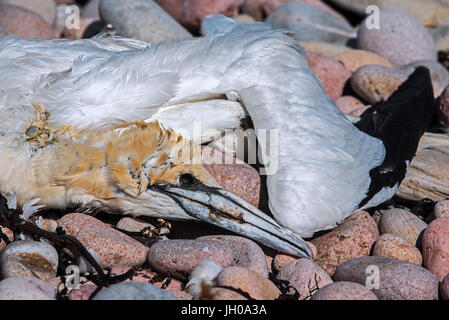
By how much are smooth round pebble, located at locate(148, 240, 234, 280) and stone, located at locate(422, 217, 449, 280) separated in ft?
3.91

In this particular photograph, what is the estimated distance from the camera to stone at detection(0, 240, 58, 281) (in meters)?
3.02

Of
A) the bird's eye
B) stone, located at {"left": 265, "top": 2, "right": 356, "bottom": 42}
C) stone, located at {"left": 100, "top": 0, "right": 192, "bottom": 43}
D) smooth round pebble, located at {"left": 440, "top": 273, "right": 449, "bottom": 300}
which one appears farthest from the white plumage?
stone, located at {"left": 265, "top": 2, "right": 356, "bottom": 42}

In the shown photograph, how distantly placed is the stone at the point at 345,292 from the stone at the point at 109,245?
1.02 metres

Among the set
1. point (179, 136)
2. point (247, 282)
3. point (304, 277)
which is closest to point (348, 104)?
point (179, 136)

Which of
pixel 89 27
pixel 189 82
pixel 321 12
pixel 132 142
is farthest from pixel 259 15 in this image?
pixel 132 142

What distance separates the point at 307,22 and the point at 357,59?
48.8 inches

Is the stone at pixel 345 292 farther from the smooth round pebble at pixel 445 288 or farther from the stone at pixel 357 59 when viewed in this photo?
the stone at pixel 357 59

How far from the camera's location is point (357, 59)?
5.98 m

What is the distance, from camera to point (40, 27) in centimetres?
615

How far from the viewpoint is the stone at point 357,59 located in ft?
19.5

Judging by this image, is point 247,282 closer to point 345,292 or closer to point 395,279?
point 345,292

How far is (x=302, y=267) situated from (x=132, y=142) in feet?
3.94

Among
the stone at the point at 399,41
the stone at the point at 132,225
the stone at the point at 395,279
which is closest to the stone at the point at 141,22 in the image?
the stone at the point at 399,41

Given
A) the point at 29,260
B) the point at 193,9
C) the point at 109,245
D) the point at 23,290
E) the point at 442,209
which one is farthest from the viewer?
the point at 193,9
